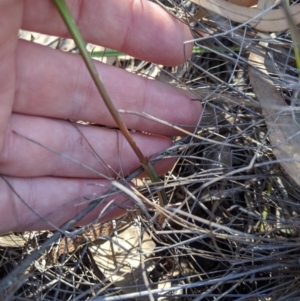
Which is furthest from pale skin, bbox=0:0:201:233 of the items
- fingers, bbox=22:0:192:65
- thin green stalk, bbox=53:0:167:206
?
thin green stalk, bbox=53:0:167:206

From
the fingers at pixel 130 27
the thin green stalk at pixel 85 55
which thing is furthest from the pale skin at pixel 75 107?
the thin green stalk at pixel 85 55

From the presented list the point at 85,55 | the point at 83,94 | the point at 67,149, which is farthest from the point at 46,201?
the point at 85,55

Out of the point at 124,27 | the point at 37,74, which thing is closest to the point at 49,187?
the point at 37,74

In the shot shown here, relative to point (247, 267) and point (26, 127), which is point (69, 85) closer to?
point (26, 127)

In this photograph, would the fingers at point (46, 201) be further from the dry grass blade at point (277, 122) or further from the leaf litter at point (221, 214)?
the dry grass blade at point (277, 122)

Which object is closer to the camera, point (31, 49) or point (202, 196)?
point (31, 49)

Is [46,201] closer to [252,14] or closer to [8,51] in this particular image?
[8,51]
